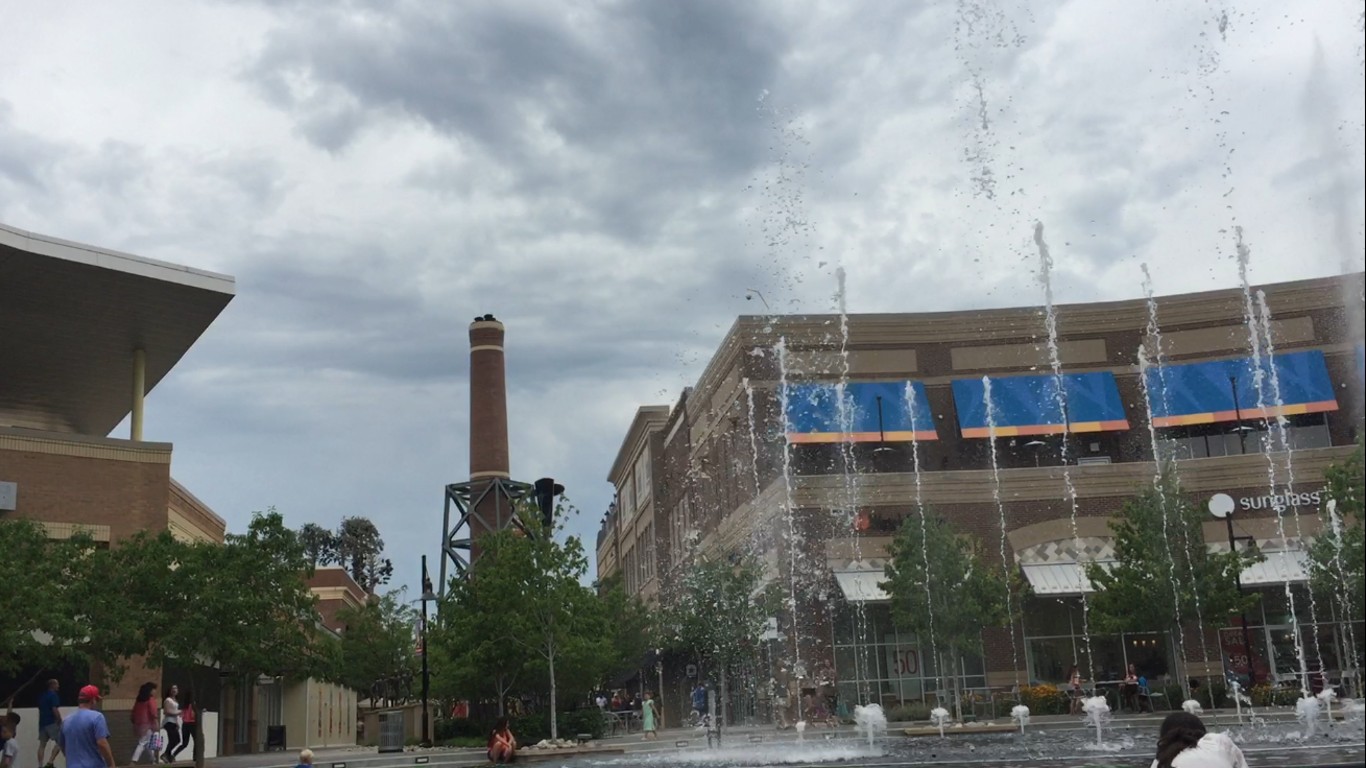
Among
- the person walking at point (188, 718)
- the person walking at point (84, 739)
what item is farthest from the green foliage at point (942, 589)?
the person walking at point (84, 739)

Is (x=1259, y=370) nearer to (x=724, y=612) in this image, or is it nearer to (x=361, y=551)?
(x=724, y=612)

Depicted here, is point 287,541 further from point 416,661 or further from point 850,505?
point 416,661

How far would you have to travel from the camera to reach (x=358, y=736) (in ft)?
233

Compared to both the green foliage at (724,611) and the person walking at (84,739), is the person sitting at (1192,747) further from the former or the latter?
the green foliage at (724,611)

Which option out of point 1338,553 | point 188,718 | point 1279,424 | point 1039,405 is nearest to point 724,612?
point 1039,405

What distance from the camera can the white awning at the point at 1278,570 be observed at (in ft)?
148

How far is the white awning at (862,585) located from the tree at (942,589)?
4.14m

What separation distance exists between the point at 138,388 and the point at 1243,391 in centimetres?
3859

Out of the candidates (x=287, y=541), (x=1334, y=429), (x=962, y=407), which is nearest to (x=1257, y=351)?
(x=1334, y=429)

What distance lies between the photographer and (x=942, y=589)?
1612 inches

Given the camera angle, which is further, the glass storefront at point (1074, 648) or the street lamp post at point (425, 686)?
the glass storefront at point (1074, 648)

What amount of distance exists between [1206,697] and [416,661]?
43.6 meters

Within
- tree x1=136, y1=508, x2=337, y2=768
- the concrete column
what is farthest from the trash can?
the concrete column

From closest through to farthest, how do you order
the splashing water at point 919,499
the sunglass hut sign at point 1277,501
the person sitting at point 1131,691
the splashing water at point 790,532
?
the person sitting at point 1131,691 < the splashing water at point 919,499 < the sunglass hut sign at point 1277,501 < the splashing water at point 790,532
